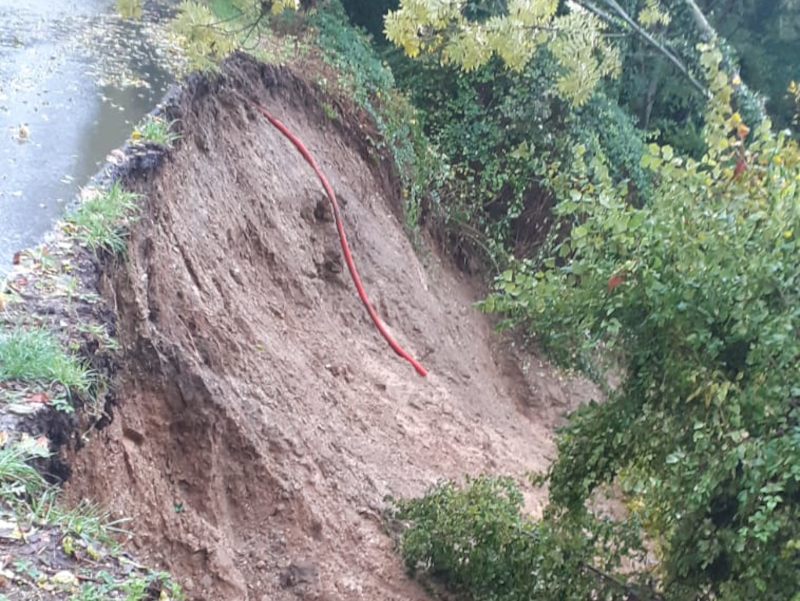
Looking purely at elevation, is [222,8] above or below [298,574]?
above

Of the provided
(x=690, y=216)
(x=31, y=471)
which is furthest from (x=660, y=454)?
(x=31, y=471)

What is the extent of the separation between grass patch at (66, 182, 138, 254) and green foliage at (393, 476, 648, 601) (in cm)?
264

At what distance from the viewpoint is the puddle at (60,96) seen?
5312 mm

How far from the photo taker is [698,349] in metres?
3.20

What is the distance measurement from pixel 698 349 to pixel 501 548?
1.93 meters

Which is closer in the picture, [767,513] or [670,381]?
[767,513]

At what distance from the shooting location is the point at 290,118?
8.69m

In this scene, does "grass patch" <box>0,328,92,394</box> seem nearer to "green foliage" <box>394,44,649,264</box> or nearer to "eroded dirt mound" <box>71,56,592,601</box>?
"eroded dirt mound" <box>71,56,592,601</box>

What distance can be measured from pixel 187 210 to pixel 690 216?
3.95 m

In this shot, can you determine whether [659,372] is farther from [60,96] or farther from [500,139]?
[500,139]

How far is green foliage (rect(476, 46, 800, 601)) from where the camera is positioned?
9.52ft

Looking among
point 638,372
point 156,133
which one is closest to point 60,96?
point 156,133

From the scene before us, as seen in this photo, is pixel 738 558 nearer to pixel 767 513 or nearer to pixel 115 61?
pixel 767 513

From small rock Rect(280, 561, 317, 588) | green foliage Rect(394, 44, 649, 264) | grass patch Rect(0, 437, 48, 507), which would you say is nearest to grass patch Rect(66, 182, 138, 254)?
grass patch Rect(0, 437, 48, 507)
